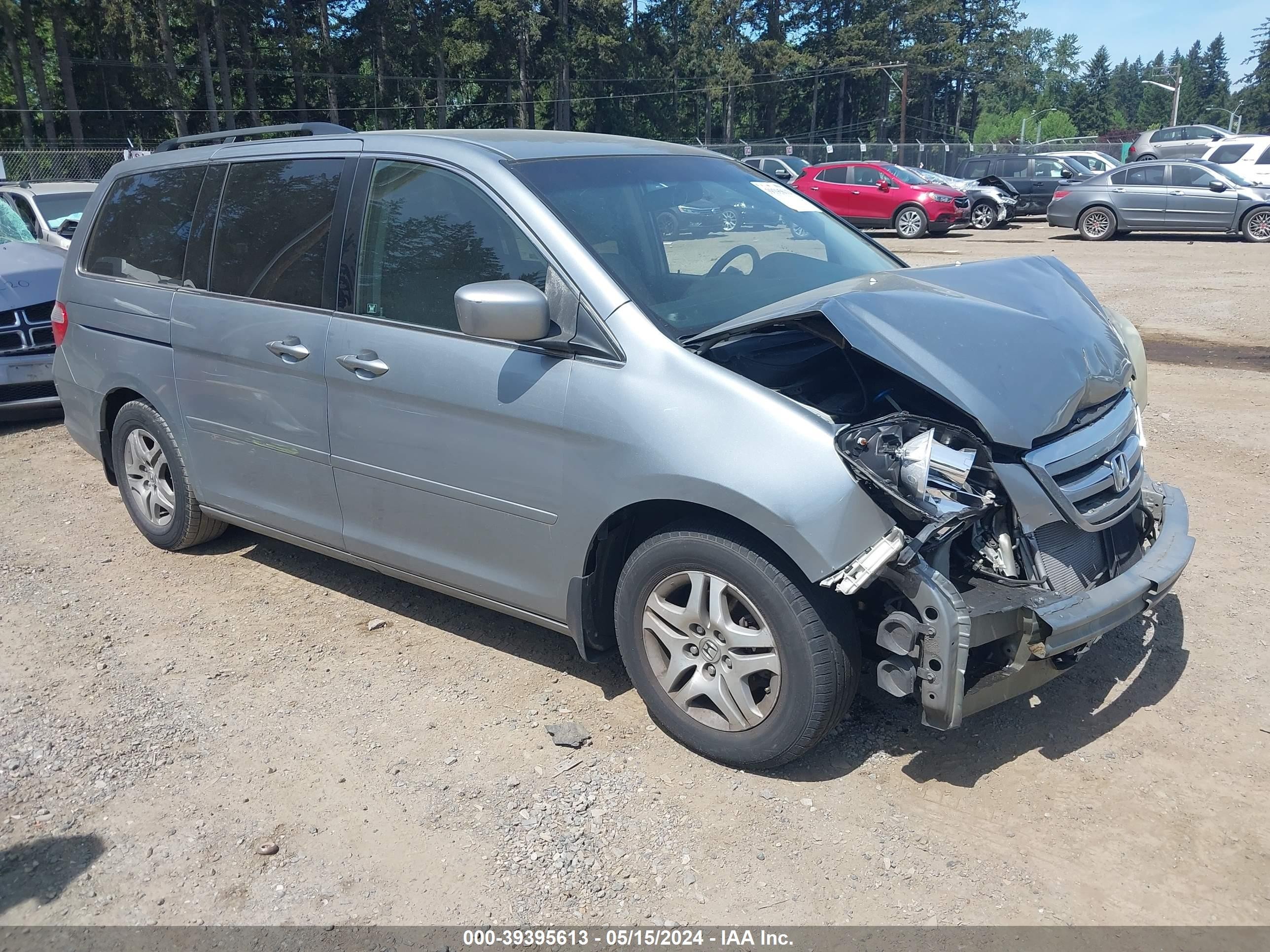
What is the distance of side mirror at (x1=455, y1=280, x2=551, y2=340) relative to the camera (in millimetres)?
3203

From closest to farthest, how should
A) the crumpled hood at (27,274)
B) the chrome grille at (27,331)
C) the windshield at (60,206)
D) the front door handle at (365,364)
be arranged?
the front door handle at (365,364) < the chrome grille at (27,331) < the crumpled hood at (27,274) < the windshield at (60,206)

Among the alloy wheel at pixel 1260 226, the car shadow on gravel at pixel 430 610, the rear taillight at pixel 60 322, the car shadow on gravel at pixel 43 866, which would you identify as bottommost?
the car shadow on gravel at pixel 43 866

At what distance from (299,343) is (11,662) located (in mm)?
1845

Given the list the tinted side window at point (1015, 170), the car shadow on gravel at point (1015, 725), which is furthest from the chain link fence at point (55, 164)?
the car shadow on gravel at point (1015, 725)

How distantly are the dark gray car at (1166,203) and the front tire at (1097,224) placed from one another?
1 centimetres

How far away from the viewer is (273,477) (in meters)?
4.38

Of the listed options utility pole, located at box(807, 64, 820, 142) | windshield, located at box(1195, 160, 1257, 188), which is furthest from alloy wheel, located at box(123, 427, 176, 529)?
utility pole, located at box(807, 64, 820, 142)

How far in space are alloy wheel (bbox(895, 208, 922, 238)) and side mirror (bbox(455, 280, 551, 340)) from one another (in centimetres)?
2105

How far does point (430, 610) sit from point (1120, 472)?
2.92 meters

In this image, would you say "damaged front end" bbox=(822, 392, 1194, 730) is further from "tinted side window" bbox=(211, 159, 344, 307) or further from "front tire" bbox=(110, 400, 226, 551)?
"front tire" bbox=(110, 400, 226, 551)

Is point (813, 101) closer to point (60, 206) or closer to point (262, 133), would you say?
point (60, 206)

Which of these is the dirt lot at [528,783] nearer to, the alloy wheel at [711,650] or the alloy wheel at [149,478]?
the alloy wheel at [711,650]

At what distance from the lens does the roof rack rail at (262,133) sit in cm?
451

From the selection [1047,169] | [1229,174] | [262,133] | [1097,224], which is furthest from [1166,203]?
[262,133]
